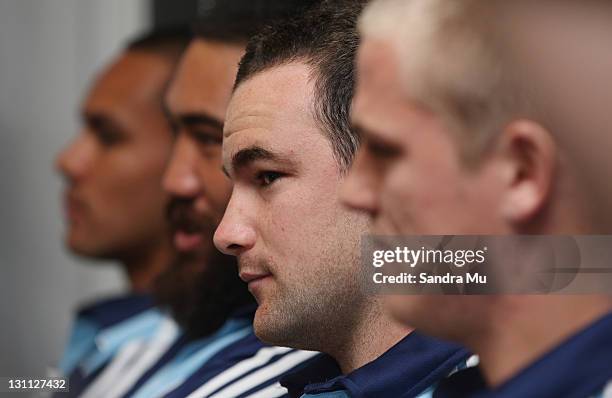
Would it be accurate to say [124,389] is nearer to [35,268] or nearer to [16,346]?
[16,346]

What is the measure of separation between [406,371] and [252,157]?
0.21 meters

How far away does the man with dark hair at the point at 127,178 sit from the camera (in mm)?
1822

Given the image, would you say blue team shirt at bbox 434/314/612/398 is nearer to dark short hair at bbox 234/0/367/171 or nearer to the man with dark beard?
dark short hair at bbox 234/0/367/171

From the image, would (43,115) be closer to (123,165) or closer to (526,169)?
(123,165)

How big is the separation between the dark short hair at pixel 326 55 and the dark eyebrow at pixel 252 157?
0.15 feet

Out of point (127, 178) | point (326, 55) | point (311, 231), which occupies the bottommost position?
point (127, 178)

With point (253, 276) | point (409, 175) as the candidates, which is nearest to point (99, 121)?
point (253, 276)

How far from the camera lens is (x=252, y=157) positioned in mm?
926

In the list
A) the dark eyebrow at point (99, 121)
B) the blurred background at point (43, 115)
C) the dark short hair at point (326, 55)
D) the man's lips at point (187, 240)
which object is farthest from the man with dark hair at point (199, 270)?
the blurred background at point (43, 115)

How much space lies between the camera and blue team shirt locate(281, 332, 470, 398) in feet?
2.92

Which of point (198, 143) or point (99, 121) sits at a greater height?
point (198, 143)

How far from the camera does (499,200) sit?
64 centimetres

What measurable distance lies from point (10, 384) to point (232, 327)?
0.98 ft

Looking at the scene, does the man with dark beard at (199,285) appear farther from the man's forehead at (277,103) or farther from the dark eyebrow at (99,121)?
the dark eyebrow at (99,121)
